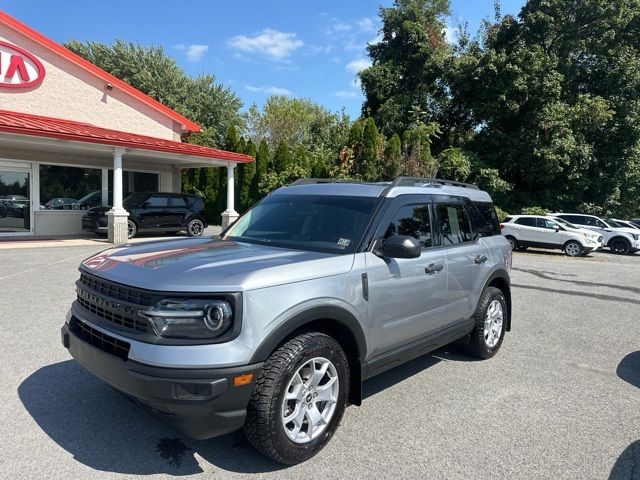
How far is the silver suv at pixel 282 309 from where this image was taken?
2.60 meters

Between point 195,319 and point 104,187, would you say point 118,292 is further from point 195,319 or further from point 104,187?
point 104,187

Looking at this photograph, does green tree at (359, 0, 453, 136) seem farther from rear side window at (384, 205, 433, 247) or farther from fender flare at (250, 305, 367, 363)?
fender flare at (250, 305, 367, 363)

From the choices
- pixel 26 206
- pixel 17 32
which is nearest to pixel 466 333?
pixel 26 206

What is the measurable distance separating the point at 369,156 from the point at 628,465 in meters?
21.0

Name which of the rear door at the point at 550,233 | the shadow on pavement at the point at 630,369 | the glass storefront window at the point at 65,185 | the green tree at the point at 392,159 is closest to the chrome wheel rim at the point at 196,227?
the glass storefront window at the point at 65,185

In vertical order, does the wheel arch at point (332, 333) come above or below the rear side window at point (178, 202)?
below

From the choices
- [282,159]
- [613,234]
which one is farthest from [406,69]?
[613,234]

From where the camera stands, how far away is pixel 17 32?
15.6 meters

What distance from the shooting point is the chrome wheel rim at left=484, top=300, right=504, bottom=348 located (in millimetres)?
5059

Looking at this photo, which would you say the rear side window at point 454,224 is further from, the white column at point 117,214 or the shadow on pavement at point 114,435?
the white column at point 117,214

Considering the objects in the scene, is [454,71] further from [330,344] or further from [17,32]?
[330,344]

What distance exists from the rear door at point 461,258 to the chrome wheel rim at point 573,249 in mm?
16307

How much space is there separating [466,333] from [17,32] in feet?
58.2

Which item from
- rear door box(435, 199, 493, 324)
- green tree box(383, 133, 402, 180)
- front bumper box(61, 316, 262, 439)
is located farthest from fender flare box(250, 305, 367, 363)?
green tree box(383, 133, 402, 180)
